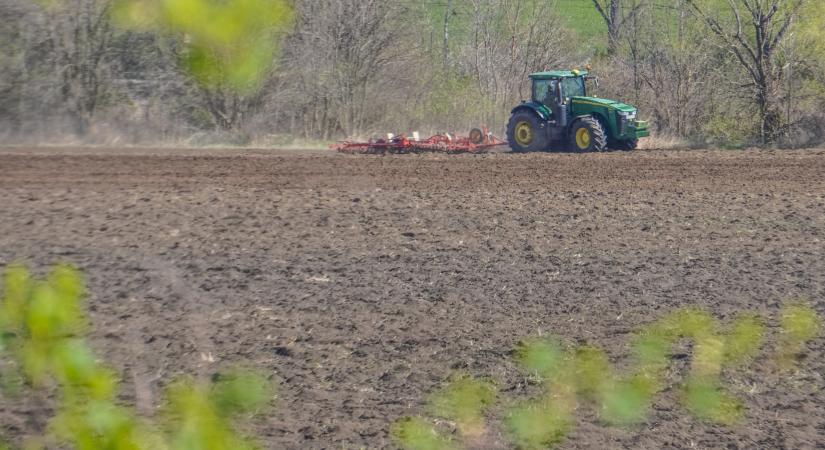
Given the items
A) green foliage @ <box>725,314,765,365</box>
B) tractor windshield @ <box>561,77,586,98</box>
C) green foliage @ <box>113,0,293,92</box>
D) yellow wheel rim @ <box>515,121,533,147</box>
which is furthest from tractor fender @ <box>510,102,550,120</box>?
green foliage @ <box>113,0,293,92</box>

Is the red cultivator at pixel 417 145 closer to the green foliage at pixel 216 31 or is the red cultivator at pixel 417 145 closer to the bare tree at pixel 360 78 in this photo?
the bare tree at pixel 360 78

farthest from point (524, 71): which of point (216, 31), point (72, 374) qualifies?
point (72, 374)

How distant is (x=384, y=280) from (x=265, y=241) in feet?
6.88

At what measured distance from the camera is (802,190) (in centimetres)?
1340

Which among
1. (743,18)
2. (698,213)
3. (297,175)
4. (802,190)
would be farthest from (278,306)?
(743,18)

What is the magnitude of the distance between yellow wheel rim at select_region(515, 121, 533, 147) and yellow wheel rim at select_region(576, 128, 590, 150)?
39.2 inches

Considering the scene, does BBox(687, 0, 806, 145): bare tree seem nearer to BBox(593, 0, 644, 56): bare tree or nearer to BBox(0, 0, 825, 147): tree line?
BBox(0, 0, 825, 147): tree line

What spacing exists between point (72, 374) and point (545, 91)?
60.3 ft

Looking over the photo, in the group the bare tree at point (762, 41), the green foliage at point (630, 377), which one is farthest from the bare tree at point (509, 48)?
the green foliage at point (630, 377)

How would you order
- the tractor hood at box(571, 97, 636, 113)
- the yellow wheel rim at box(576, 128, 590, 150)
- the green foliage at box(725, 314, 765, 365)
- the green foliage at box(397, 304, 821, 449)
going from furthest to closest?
the tractor hood at box(571, 97, 636, 113) → the yellow wheel rim at box(576, 128, 590, 150) → the green foliage at box(725, 314, 765, 365) → the green foliage at box(397, 304, 821, 449)

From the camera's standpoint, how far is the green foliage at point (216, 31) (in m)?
1.40

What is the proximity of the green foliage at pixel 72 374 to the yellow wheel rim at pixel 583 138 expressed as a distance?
17.6 m

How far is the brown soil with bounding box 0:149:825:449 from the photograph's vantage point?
5.45 metres

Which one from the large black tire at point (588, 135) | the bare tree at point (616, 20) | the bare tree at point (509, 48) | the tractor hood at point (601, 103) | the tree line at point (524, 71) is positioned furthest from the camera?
the bare tree at point (509, 48)
